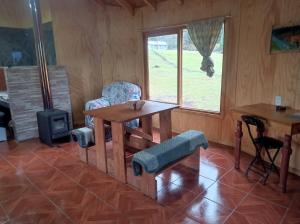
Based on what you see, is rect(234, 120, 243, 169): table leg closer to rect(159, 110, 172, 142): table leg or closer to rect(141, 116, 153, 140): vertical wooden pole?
rect(159, 110, 172, 142): table leg

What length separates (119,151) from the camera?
257cm

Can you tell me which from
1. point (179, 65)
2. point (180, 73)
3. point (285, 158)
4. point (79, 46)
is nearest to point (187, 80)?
point (180, 73)

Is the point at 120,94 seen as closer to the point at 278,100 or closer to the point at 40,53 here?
the point at 40,53

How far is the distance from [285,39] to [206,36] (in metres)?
1.12

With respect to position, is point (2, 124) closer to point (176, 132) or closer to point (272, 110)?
point (176, 132)

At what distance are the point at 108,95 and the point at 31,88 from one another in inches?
56.2

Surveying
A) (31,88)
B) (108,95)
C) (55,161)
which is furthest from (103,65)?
(55,161)

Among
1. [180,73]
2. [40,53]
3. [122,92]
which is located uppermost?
[40,53]

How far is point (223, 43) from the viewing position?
11.1 feet

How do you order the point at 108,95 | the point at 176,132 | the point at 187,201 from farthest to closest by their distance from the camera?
1. the point at 108,95
2. the point at 176,132
3. the point at 187,201

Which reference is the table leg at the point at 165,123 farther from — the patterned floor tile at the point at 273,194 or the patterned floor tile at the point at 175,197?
the patterned floor tile at the point at 273,194

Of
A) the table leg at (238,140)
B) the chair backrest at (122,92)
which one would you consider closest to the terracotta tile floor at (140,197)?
the table leg at (238,140)

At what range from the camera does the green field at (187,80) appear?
12.1ft

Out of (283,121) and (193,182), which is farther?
(193,182)
